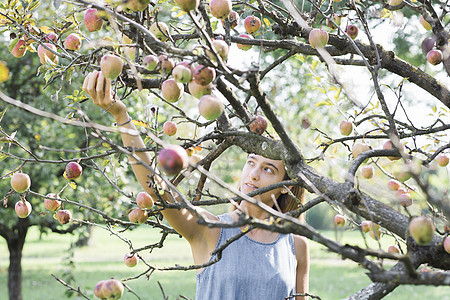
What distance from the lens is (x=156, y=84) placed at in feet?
5.26

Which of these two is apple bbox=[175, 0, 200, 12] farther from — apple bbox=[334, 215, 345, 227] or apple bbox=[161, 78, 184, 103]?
apple bbox=[334, 215, 345, 227]

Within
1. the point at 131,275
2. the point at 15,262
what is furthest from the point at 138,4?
the point at 131,275

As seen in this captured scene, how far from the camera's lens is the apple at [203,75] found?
1.10 m

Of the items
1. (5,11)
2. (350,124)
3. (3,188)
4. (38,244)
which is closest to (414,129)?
(350,124)

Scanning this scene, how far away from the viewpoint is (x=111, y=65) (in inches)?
49.3

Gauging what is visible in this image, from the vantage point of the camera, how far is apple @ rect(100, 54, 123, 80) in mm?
1243

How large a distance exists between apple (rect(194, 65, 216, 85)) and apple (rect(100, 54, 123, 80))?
0.24 meters

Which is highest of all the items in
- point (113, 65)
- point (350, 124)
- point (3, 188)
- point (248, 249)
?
point (3, 188)

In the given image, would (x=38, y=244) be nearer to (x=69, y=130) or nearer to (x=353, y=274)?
(x=353, y=274)

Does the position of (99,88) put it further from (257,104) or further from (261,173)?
(261,173)

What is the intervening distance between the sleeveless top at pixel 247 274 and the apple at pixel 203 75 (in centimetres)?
99

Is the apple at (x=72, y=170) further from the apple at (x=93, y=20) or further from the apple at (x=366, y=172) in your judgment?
the apple at (x=366, y=172)

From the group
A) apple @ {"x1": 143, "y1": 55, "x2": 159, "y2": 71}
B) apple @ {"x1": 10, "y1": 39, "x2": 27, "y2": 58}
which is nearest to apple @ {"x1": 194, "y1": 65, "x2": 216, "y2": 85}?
apple @ {"x1": 143, "y1": 55, "x2": 159, "y2": 71}

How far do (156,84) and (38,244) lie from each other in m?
20.7
